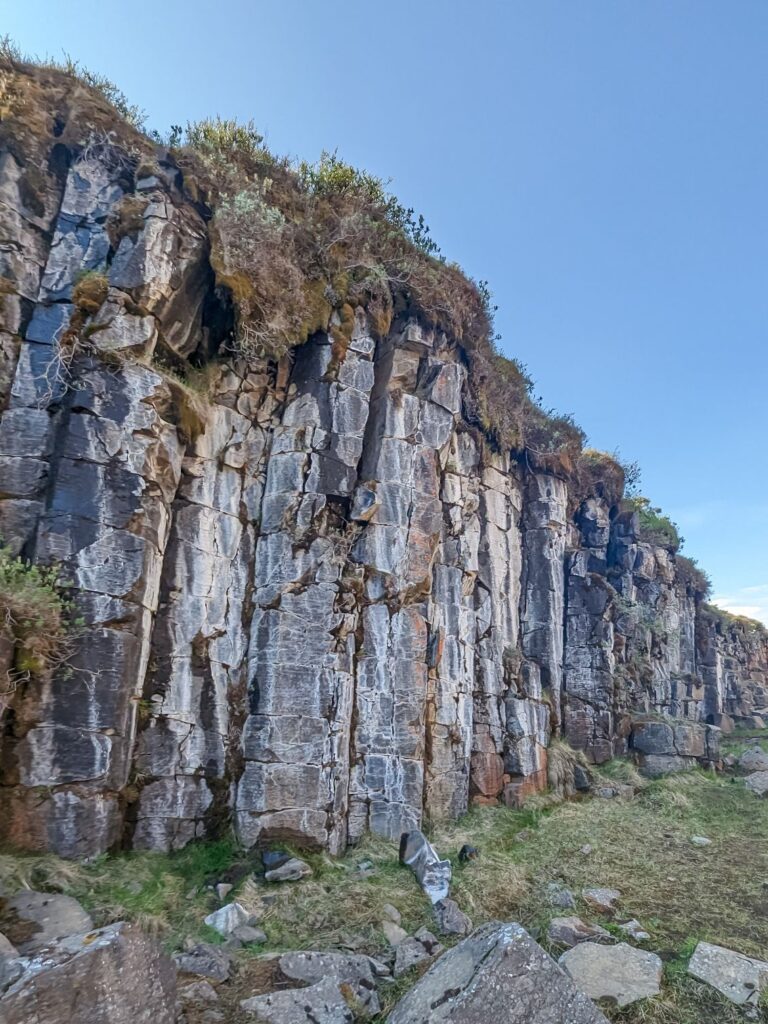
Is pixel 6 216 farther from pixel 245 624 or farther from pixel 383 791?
pixel 383 791

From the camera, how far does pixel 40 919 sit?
5.98 m

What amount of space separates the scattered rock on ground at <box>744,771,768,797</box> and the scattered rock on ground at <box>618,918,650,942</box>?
9.99 m

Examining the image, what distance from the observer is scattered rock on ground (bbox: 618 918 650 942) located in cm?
700

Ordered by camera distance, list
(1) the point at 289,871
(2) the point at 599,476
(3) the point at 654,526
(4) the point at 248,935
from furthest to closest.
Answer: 1. (3) the point at 654,526
2. (2) the point at 599,476
3. (1) the point at 289,871
4. (4) the point at 248,935

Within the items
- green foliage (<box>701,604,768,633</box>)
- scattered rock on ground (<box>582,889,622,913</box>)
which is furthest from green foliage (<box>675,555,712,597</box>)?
scattered rock on ground (<box>582,889,622,913</box>)

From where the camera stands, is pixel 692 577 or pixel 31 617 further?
pixel 692 577

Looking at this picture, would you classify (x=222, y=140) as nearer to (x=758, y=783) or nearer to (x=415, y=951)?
(x=415, y=951)

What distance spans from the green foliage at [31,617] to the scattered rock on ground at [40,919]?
238cm

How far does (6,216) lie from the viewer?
31.2 feet

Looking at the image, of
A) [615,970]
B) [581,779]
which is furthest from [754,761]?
[615,970]

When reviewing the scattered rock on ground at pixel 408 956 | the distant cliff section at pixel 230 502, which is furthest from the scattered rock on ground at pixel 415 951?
the distant cliff section at pixel 230 502

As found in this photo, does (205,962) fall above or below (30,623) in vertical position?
below

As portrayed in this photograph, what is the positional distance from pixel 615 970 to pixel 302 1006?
3211mm

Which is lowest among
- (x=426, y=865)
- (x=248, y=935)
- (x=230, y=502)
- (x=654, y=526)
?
(x=248, y=935)
